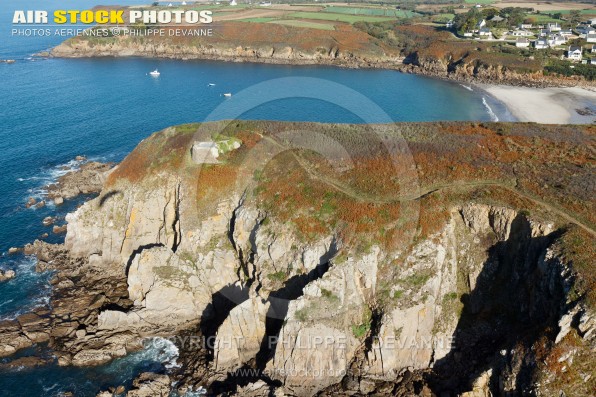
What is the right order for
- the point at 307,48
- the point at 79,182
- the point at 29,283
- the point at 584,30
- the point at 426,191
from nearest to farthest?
the point at 426,191 < the point at 29,283 < the point at 79,182 < the point at 307,48 < the point at 584,30

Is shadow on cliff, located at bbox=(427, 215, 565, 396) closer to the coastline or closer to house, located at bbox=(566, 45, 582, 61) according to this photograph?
the coastline

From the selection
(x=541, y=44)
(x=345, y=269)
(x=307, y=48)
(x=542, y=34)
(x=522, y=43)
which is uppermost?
(x=542, y=34)

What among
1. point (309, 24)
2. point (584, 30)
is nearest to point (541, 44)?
point (584, 30)

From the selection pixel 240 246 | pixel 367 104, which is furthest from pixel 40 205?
pixel 367 104

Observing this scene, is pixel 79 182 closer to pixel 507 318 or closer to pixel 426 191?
pixel 426 191

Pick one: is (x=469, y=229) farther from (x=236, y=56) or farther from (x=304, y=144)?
(x=236, y=56)

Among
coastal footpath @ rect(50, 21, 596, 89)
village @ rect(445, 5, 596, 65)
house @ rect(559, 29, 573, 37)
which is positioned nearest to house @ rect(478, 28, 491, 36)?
village @ rect(445, 5, 596, 65)
